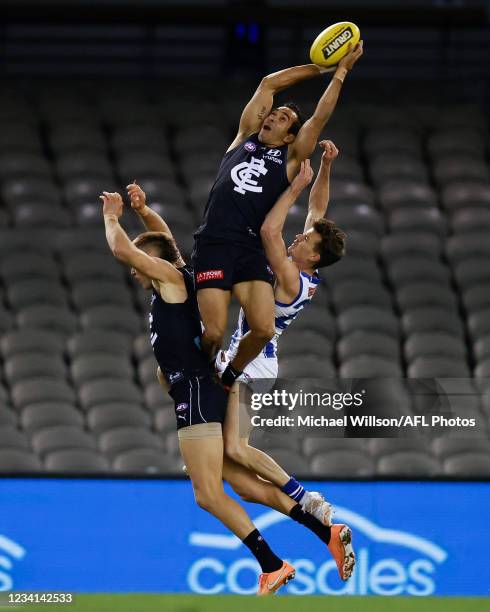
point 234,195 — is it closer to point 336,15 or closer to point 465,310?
point 465,310

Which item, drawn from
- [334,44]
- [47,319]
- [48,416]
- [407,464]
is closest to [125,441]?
[48,416]

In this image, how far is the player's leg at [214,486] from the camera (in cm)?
912

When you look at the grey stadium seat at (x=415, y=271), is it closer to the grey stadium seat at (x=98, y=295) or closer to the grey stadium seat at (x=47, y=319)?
the grey stadium seat at (x=98, y=295)

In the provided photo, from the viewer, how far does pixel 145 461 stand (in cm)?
1216

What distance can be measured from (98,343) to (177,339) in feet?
14.9

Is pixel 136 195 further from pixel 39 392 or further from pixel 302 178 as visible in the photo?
pixel 39 392

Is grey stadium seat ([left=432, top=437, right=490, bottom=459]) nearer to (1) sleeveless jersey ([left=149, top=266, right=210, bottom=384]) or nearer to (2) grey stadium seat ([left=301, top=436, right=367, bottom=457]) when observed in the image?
(2) grey stadium seat ([left=301, top=436, right=367, bottom=457])

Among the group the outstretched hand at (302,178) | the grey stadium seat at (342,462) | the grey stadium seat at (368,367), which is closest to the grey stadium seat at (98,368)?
the grey stadium seat at (368,367)

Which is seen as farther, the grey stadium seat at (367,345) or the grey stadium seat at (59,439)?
the grey stadium seat at (367,345)

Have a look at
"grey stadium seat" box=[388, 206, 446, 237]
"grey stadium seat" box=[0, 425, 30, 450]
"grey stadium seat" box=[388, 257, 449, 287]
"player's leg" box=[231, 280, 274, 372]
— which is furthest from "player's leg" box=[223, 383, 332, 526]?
"grey stadium seat" box=[388, 206, 446, 237]

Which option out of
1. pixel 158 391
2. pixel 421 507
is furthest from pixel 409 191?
pixel 421 507

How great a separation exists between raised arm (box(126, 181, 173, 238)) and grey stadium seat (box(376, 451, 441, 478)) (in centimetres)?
272

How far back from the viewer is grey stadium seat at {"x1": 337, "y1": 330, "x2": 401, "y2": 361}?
1361cm

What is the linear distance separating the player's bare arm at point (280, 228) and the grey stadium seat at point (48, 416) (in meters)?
4.01
